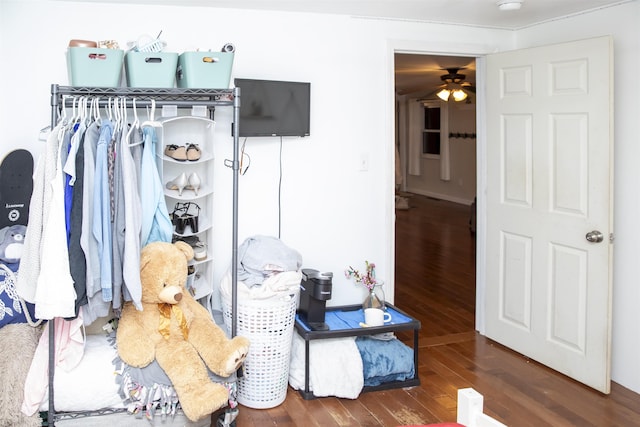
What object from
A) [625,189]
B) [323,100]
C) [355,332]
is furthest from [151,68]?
[625,189]

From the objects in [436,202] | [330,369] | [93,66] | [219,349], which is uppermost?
[93,66]

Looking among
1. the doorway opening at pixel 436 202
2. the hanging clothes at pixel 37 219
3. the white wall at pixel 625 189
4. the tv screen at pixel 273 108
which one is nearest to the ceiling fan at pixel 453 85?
the doorway opening at pixel 436 202

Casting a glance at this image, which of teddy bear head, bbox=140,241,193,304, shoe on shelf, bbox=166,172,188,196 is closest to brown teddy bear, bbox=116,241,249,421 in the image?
teddy bear head, bbox=140,241,193,304

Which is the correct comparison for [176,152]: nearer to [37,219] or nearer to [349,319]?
[37,219]

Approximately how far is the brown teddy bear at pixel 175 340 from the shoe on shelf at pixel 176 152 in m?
0.58

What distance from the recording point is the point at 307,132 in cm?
376

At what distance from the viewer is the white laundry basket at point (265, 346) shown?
321 cm

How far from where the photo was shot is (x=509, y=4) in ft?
11.4

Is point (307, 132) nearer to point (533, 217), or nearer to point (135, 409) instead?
point (533, 217)

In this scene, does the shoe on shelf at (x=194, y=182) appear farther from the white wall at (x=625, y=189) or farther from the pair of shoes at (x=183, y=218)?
the white wall at (x=625, y=189)

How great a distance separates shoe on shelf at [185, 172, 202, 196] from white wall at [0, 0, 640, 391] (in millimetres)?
258

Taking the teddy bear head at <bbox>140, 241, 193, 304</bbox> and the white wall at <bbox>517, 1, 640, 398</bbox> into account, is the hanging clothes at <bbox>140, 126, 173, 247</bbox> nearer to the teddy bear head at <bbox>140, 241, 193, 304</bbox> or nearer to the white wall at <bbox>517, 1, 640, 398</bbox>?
the teddy bear head at <bbox>140, 241, 193, 304</bbox>

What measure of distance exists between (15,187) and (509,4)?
278cm

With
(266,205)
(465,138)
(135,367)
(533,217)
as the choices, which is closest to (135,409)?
(135,367)
